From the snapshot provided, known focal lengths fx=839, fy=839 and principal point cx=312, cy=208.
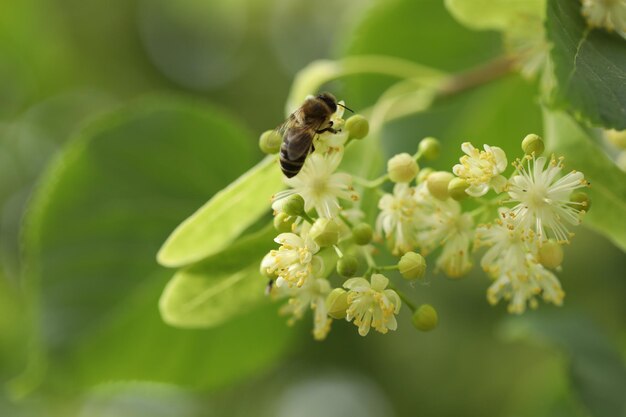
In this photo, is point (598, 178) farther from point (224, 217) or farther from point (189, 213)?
point (189, 213)

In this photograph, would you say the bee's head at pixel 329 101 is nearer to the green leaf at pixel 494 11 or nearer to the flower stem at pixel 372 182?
the flower stem at pixel 372 182

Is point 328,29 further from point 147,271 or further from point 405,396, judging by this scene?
point 147,271

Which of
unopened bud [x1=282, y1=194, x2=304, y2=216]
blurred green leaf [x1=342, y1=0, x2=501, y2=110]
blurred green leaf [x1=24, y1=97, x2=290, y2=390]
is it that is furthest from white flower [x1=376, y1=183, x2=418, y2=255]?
blurred green leaf [x1=342, y1=0, x2=501, y2=110]

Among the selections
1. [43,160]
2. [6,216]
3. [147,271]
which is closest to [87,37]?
[43,160]

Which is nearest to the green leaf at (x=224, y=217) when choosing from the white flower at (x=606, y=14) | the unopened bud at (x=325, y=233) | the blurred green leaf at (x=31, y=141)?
the unopened bud at (x=325, y=233)

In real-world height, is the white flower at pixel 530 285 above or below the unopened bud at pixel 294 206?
below
